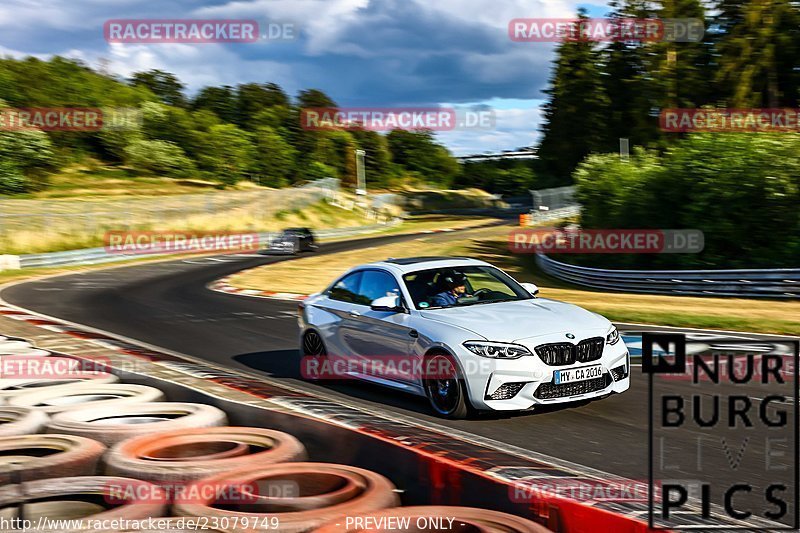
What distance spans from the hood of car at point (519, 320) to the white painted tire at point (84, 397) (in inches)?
109

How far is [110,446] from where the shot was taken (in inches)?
243

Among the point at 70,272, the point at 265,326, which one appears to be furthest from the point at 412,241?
the point at 265,326

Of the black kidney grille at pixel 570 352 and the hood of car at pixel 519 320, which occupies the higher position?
the hood of car at pixel 519 320

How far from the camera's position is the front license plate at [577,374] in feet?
25.6

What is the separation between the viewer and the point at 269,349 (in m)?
12.9

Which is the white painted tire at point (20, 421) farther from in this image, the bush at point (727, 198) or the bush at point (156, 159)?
the bush at point (156, 159)

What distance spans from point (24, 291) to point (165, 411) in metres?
19.6

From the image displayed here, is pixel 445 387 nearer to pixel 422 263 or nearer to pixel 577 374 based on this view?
pixel 577 374

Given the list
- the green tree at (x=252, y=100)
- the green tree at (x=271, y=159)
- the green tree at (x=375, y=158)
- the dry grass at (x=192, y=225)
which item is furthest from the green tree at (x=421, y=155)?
the dry grass at (x=192, y=225)

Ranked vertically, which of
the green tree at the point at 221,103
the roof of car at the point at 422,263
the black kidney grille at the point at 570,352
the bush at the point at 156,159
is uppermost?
the green tree at the point at 221,103

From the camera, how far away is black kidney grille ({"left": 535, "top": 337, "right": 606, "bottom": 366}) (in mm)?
7798

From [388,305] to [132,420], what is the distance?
114 inches

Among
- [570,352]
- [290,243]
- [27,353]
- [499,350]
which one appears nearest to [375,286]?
[499,350]

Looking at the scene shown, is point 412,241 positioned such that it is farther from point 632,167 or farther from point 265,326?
point 265,326
